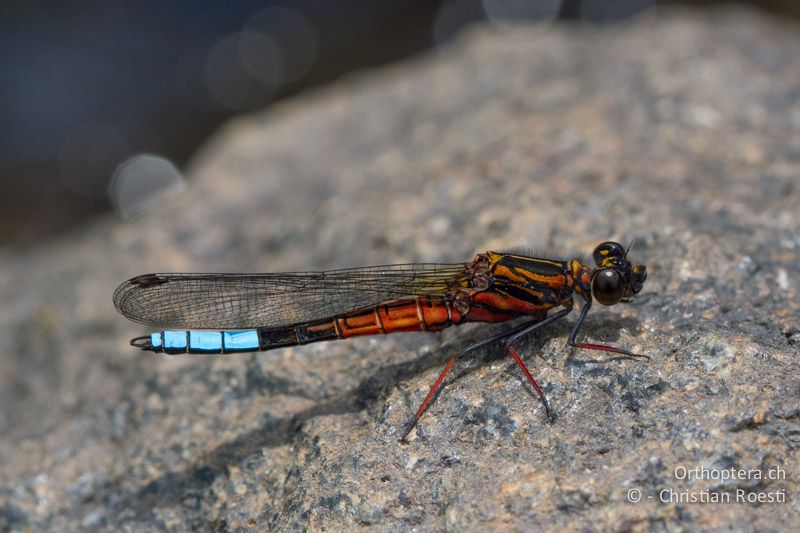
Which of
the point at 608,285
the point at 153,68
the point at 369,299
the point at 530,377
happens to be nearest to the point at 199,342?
the point at 369,299

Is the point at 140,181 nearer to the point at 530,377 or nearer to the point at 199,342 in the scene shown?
the point at 199,342

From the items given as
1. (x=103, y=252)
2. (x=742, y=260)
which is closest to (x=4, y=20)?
(x=103, y=252)

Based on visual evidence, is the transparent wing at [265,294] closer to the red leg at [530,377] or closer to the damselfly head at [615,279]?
the red leg at [530,377]

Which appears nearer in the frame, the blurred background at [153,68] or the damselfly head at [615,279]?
the damselfly head at [615,279]

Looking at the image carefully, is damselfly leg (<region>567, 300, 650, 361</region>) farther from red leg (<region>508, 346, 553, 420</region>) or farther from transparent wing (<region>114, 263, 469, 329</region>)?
transparent wing (<region>114, 263, 469, 329</region>)

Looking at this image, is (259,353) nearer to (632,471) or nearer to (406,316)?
(406,316)

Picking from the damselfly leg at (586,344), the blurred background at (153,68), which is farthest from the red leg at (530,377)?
the blurred background at (153,68)
